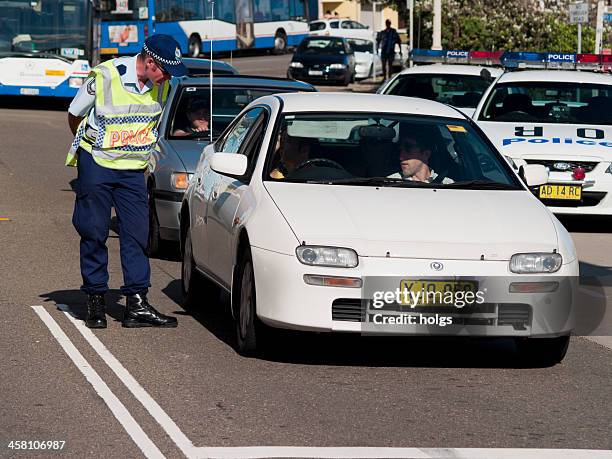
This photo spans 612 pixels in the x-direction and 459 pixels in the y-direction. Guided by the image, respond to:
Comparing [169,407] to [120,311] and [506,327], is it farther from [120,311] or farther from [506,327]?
[120,311]

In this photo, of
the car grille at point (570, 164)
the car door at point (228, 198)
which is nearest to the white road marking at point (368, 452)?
the car door at point (228, 198)

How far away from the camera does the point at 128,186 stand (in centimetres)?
909

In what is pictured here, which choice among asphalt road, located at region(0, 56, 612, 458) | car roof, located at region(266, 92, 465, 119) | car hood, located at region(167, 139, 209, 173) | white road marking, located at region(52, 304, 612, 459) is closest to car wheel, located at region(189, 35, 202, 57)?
car hood, located at region(167, 139, 209, 173)

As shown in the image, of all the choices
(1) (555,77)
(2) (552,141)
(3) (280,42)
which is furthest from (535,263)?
(3) (280,42)

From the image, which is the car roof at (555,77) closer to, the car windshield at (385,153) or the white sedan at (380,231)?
the white sedan at (380,231)

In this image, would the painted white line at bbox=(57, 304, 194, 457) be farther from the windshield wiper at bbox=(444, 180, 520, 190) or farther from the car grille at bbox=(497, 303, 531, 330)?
the windshield wiper at bbox=(444, 180, 520, 190)

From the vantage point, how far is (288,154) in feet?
29.5

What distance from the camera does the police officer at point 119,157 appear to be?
8.98 metres

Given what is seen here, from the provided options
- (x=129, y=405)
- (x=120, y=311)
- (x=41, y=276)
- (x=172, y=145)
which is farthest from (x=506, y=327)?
(x=172, y=145)

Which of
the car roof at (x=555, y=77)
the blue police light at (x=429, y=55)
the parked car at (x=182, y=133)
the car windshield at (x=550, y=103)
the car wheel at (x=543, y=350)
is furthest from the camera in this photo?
the blue police light at (x=429, y=55)

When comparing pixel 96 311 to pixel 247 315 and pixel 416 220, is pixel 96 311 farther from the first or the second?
pixel 416 220

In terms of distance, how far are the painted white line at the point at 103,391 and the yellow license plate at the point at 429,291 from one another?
1614 mm

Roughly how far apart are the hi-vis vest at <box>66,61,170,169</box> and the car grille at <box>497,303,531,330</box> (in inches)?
98.9

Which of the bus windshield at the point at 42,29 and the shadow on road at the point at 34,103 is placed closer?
the bus windshield at the point at 42,29
